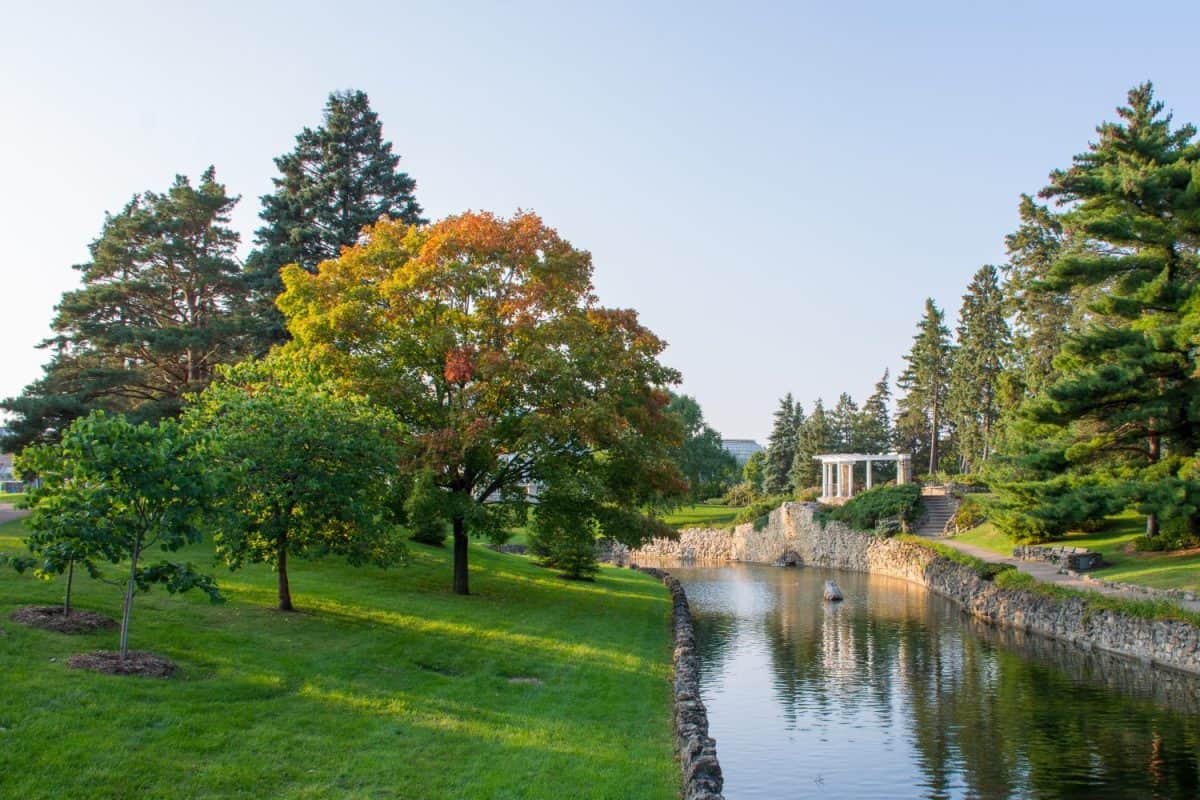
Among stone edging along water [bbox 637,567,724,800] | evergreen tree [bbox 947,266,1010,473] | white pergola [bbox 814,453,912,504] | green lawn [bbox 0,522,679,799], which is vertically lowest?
stone edging along water [bbox 637,567,724,800]

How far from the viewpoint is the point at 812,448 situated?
78.2 meters

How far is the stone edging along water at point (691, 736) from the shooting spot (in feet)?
32.7

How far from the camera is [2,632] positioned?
11742 mm

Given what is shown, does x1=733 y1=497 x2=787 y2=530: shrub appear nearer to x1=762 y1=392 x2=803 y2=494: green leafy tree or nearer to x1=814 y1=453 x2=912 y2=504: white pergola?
x1=814 y1=453 x2=912 y2=504: white pergola

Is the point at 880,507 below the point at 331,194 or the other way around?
below

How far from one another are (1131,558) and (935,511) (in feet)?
73.1

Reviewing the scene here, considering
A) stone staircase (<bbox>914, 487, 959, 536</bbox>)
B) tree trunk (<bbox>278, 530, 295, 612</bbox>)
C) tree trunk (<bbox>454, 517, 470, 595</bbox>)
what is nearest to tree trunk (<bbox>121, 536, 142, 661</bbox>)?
tree trunk (<bbox>278, 530, 295, 612</bbox>)

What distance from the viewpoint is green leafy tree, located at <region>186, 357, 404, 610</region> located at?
15719 millimetres

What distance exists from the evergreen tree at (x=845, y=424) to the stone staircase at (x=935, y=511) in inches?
1151

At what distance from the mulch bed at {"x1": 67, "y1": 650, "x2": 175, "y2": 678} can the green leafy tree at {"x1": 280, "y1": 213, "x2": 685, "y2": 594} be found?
971cm

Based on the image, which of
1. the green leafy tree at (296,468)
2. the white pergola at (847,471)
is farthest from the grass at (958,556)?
the green leafy tree at (296,468)

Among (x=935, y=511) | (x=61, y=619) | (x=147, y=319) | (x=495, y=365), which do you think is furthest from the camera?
(x=935, y=511)

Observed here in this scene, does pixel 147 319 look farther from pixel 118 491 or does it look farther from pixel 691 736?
pixel 691 736

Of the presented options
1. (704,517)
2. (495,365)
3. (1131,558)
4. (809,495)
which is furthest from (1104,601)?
(704,517)
